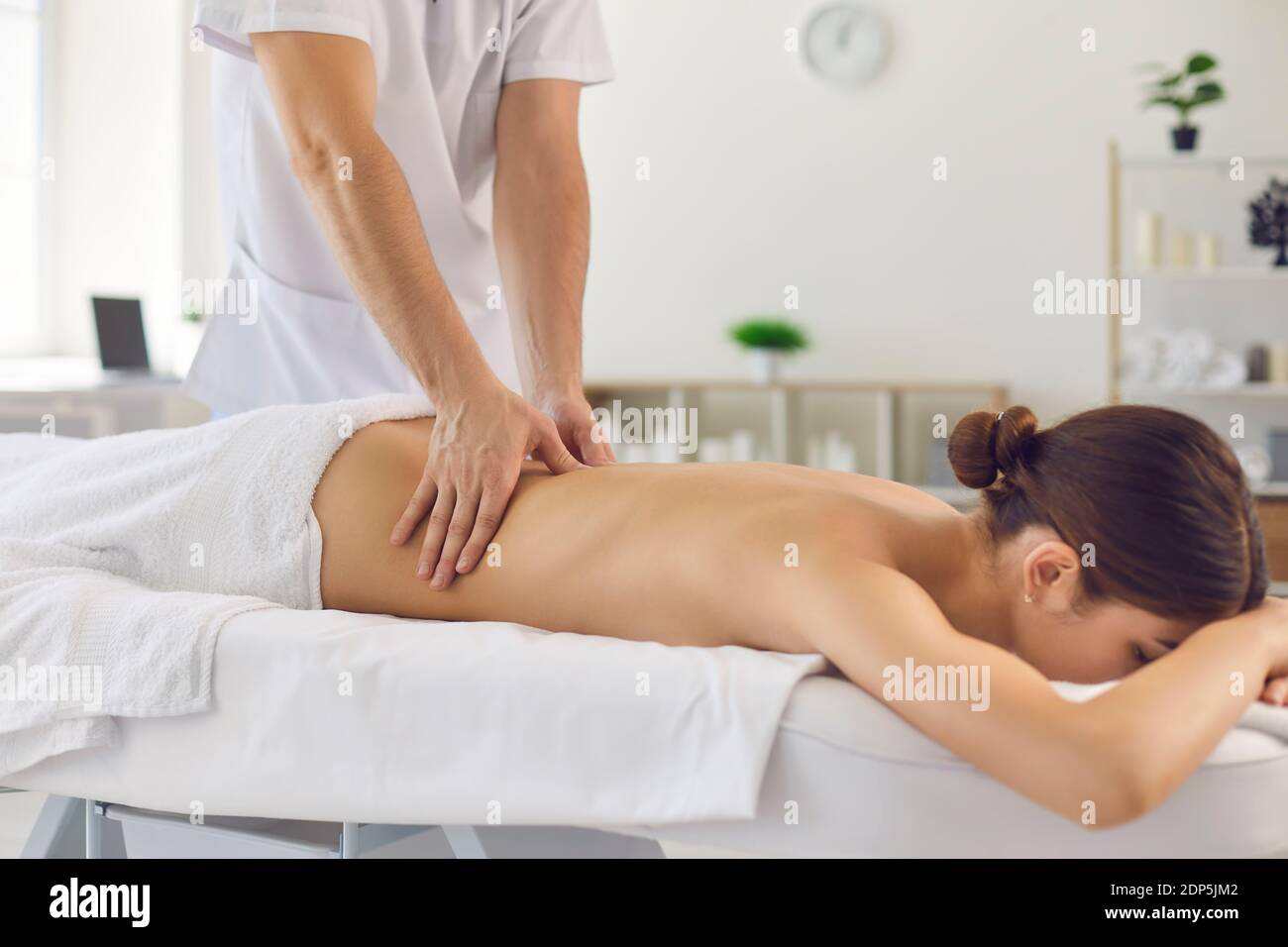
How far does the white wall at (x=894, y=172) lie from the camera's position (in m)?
4.41

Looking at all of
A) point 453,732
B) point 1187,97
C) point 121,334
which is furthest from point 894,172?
point 453,732

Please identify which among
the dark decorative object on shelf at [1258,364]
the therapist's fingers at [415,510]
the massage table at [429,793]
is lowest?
the massage table at [429,793]

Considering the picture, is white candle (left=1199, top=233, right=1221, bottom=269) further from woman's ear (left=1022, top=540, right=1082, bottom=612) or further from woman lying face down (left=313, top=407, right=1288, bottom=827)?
woman's ear (left=1022, top=540, right=1082, bottom=612)

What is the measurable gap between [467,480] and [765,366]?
337cm

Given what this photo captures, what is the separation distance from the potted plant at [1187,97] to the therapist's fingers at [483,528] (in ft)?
11.7

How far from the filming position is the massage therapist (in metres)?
1.46

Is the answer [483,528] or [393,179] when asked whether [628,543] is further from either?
[393,179]

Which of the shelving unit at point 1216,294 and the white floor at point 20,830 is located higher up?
the shelving unit at point 1216,294

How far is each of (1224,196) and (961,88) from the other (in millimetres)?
968

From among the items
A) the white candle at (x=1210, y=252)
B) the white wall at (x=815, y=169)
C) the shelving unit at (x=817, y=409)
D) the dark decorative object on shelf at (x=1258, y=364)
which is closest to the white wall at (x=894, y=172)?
the white wall at (x=815, y=169)

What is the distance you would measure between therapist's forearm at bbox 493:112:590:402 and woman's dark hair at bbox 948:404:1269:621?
2.53ft

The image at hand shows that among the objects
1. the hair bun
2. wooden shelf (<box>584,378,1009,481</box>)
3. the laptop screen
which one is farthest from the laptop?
the hair bun

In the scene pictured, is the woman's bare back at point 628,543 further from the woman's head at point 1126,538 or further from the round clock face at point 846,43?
the round clock face at point 846,43
